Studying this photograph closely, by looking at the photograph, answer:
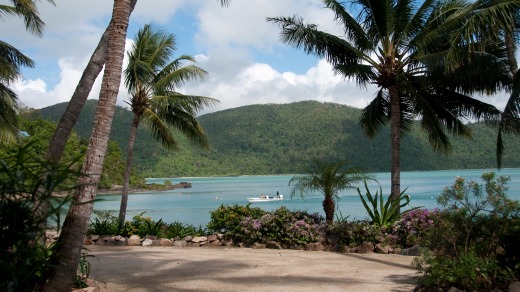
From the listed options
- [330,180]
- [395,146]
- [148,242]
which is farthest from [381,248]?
[148,242]

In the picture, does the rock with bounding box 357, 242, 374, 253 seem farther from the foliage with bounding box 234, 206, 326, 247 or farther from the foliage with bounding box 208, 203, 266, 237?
the foliage with bounding box 208, 203, 266, 237

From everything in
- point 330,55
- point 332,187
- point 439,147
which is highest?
point 330,55

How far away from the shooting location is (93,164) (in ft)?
16.2

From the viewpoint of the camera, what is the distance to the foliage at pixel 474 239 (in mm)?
5184

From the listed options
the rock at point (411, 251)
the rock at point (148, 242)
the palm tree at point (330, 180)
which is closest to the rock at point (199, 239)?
the rock at point (148, 242)

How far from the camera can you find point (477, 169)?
3031 inches

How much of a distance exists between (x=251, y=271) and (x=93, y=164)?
3620 mm

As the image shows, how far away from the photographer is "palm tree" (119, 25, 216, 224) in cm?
1470

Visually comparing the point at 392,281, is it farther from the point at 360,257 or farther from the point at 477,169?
the point at 477,169

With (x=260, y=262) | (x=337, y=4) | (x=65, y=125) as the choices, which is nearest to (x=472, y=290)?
(x=260, y=262)

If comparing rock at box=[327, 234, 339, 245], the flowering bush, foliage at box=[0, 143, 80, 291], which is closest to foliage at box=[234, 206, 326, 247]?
rock at box=[327, 234, 339, 245]

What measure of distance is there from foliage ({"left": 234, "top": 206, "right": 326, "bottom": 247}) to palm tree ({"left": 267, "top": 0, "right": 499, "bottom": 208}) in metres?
2.28

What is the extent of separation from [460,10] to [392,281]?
7.74 m

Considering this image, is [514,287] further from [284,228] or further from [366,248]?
[284,228]
